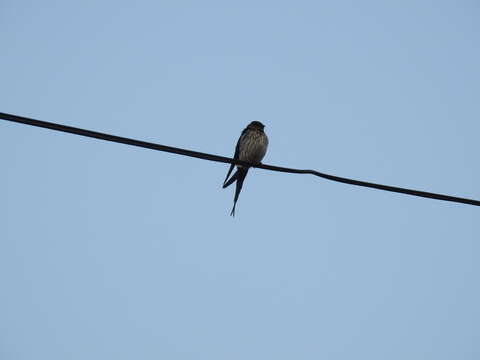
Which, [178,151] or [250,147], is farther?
[250,147]

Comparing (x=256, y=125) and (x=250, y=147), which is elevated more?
(x=256, y=125)

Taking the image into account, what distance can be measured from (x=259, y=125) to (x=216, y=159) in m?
4.56

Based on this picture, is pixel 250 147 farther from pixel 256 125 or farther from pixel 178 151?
pixel 178 151

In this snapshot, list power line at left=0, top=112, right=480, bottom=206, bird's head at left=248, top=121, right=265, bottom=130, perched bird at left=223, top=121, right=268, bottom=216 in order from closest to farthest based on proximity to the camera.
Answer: power line at left=0, top=112, right=480, bottom=206, perched bird at left=223, top=121, right=268, bottom=216, bird's head at left=248, top=121, right=265, bottom=130

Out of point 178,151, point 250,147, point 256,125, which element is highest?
point 256,125

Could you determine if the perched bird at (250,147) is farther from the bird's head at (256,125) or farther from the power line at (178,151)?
the power line at (178,151)

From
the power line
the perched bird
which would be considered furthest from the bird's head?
the power line

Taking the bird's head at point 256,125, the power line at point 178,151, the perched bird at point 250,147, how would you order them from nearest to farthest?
the power line at point 178,151
the perched bird at point 250,147
the bird's head at point 256,125

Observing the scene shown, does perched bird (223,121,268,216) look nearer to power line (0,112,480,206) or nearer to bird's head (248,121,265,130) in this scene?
bird's head (248,121,265,130)

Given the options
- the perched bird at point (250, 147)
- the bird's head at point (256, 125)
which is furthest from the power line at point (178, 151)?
the bird's head at point (256, 125)

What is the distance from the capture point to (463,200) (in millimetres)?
4117

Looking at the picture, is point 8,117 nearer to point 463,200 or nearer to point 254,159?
point 463,200

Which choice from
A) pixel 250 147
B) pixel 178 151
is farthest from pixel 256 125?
pixel 178 151

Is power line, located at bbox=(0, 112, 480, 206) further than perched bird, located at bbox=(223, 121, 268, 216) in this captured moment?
No
